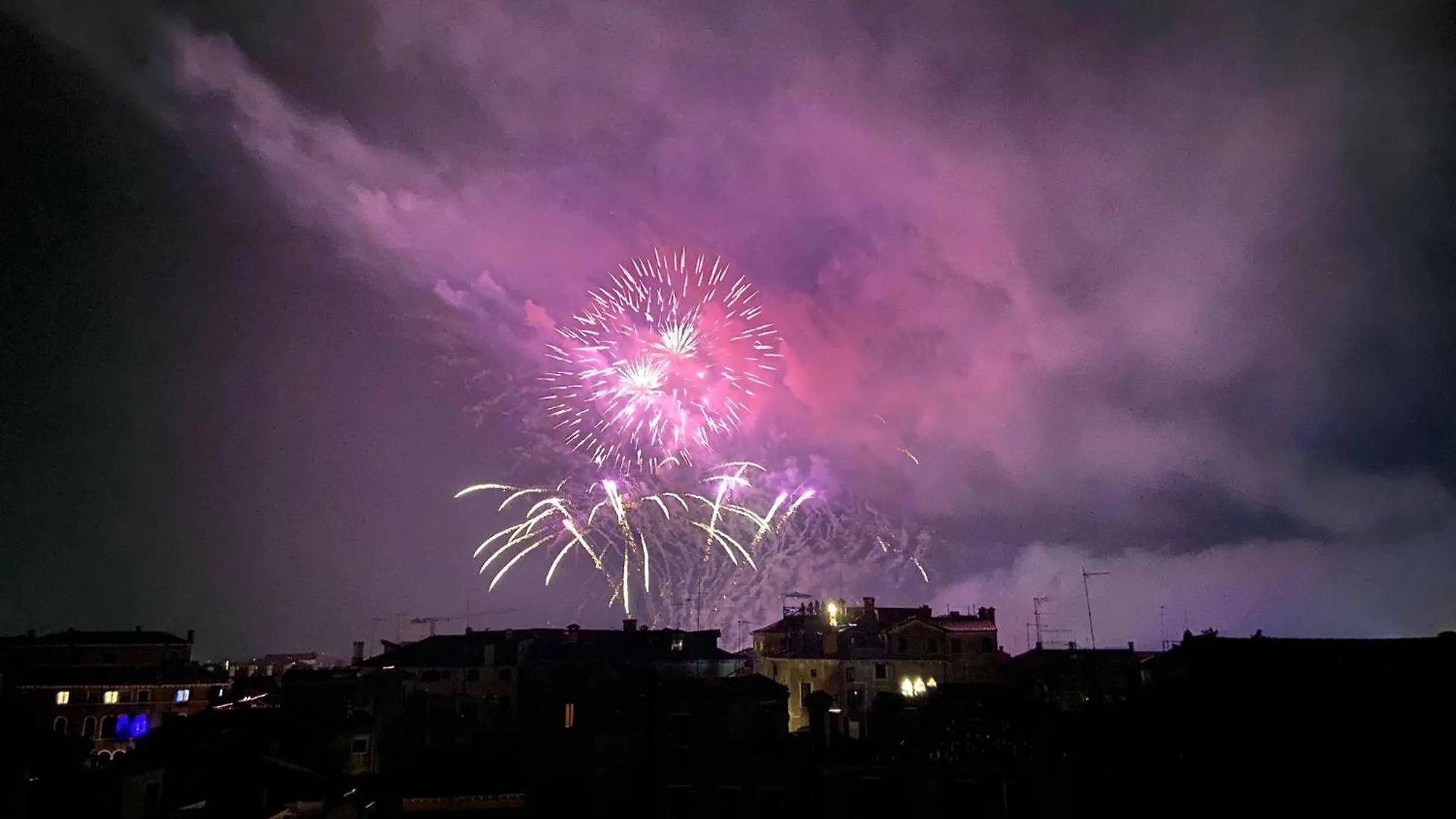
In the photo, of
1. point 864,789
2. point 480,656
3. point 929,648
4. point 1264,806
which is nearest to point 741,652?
point 929,648

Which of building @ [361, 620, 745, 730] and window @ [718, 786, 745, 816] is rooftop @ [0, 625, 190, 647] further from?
window @ [718, 786, 745, 816]

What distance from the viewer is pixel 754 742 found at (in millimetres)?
34188

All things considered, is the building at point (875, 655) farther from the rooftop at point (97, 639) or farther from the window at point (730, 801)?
the rooftop at point (97, 639)

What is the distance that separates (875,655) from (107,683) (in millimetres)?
58495

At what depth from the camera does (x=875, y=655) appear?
6450cm

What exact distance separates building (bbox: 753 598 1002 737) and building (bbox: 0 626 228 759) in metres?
41.3

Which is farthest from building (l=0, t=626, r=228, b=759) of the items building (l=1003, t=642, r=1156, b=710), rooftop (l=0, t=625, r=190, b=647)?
building (l=1003, t=642, r=1156, b=710)

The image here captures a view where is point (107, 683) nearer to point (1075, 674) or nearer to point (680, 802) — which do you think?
point (680, 802)

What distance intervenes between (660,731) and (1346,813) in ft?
76.6

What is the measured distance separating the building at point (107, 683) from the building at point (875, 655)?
41325 millimetres

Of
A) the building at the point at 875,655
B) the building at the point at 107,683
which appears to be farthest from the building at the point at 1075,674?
the building at the point at 107,683

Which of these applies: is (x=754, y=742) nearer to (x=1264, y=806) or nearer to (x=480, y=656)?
(x=1264, y=806)

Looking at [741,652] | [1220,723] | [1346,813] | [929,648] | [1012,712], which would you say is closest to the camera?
[1346,813]

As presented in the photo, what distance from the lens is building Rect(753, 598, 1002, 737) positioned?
63188 mm
